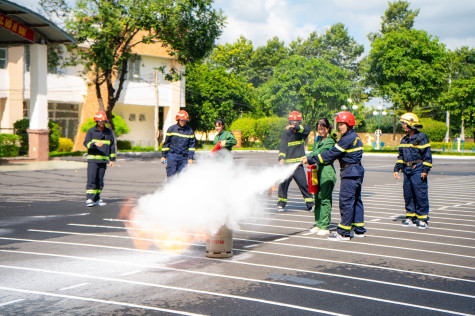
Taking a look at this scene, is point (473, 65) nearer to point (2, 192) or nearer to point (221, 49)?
point (221, 49)

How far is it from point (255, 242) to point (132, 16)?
25.1 m

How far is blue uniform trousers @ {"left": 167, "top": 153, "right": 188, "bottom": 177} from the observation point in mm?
13008

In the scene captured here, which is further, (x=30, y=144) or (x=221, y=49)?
(x=221, y=49)

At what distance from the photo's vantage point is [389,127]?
78875 millimetres

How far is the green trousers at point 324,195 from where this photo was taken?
31.1 feet

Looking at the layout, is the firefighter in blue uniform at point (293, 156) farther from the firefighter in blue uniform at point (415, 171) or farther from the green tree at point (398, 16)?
the green tree at point (398, 16)

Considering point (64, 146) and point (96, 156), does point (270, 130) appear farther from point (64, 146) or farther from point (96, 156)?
point (96, 156)

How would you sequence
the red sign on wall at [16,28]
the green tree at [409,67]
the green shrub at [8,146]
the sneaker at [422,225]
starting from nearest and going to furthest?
the sneaker at [422,225], the red sign on wall at [16,28], the green shrub at [8,146], the green tree at [409,67]

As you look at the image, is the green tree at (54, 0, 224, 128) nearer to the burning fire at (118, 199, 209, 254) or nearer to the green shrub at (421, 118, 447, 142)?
the burning fire at (118, 199, 209, 254)

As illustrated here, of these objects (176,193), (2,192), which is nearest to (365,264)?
(176,193)

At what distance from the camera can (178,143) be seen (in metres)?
13.0

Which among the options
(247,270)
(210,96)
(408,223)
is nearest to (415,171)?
(408,223)

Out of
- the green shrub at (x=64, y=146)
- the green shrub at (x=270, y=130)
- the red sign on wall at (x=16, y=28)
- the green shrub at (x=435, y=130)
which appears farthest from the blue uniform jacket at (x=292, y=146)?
the green shrub at (x=435, y=130)

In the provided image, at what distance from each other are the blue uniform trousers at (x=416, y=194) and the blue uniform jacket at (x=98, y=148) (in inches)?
275
